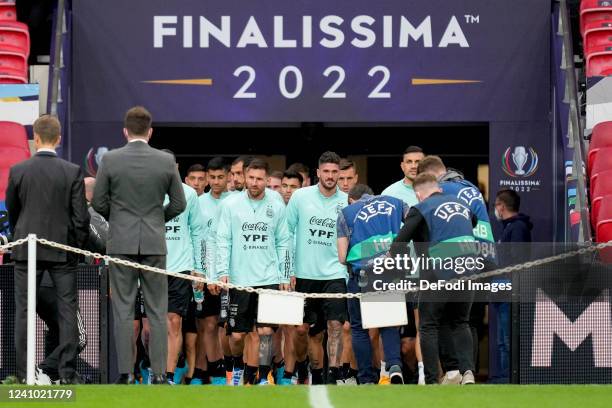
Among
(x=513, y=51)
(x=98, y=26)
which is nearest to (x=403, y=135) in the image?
(x=513, y=51)

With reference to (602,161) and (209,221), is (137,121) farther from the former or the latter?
(602,161)

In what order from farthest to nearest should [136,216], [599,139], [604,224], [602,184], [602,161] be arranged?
[599,139]
[602,161]
[602,184]
[604,224]
[136,216]

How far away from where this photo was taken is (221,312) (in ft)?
46.1

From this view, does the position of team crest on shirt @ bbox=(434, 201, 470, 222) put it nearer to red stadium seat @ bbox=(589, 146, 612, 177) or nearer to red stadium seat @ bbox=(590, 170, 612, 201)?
red stadium seat @ bbox=(590, 170, 612, 201)

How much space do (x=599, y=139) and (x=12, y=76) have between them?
6.43m

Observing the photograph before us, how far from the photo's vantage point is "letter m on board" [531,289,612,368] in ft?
40.0

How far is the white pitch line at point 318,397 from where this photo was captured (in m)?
9.25

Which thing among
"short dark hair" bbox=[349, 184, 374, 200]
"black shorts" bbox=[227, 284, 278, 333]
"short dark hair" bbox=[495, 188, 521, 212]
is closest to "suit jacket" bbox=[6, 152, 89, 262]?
"black shorts" bbox=[227, 284, 278, 333]

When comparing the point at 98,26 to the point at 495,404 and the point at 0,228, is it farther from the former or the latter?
the point at 495,404

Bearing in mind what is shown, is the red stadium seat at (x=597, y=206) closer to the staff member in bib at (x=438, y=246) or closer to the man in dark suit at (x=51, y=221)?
the staff member in bib at (x=438, y=246)

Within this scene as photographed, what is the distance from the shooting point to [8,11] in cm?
1705

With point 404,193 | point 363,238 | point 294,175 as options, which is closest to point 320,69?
point 294,175

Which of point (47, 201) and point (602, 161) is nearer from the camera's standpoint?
point (47, 201)

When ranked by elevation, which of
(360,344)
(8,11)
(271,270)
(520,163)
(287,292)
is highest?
(8,11)
